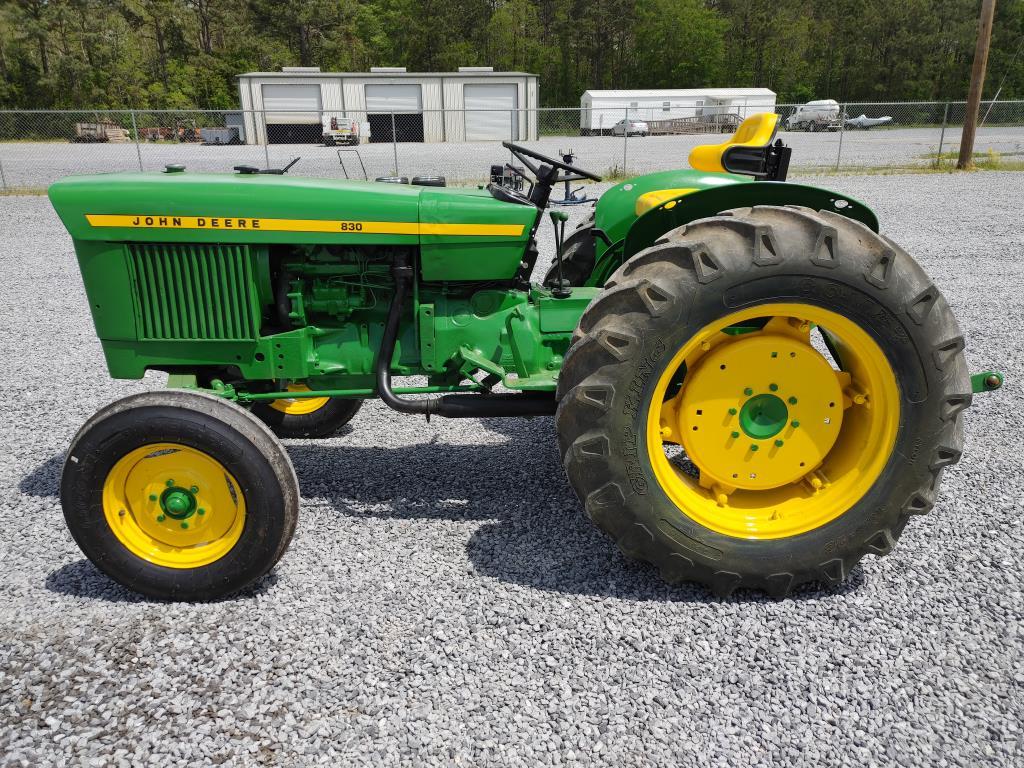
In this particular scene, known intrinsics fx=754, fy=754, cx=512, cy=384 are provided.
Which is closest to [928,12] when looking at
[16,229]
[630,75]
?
[630,75]

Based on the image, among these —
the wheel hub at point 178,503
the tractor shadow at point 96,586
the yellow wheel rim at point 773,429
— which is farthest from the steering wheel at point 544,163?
the tractor shadow at point 96,586

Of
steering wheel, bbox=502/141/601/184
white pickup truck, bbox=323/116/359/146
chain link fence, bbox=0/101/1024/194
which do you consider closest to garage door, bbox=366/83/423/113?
chain link fence, bbox=0/101/1024/194

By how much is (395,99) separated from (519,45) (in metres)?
25.2

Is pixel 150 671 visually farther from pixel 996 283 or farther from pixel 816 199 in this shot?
pixel 996 283

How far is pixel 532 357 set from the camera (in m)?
3.21

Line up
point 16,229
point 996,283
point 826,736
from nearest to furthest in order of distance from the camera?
point 826,736, point 996,283, point 16,229

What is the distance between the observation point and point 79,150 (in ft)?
93.1

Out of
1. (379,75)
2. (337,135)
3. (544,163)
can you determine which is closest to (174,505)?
(544,163)

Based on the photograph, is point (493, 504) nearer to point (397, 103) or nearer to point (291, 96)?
point (397, 103)

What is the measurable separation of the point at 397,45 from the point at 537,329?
56984 millimetres

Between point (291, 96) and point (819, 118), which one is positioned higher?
point (291, 96)

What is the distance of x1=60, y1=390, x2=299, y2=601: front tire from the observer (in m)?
2.57

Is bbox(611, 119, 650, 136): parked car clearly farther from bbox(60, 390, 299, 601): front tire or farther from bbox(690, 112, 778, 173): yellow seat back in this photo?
bbox(60, 390, 299, 601): front tire

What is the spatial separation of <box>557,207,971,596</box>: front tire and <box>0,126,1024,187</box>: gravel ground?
1378 centimetres
